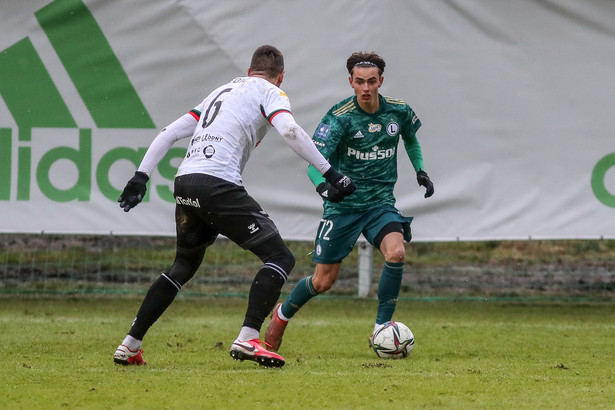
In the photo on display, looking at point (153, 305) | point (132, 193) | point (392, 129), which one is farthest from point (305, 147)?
point (392, 129)

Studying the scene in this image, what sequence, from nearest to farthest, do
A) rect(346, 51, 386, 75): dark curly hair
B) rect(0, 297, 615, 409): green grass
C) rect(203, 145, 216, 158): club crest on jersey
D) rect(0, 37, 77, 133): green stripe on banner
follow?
rect(0, 297, 615, 409): green grass < rect(203, 145, 216, 158): club crest on jersey < rect(346, 51, 386, 75): dark curly hair < rect(0, 37, 77, 133): green stripe on banner

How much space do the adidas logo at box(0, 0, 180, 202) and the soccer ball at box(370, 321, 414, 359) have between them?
3.77 metres

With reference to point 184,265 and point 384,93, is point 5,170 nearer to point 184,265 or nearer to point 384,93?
point 384,93

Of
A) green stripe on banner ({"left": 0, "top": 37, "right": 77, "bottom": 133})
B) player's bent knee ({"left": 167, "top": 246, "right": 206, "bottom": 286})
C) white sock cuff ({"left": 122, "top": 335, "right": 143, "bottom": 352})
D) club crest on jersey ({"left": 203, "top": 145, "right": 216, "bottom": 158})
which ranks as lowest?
white sock cuff ({"left": 122, "top": 335, "right": 143, "bottom": 352})

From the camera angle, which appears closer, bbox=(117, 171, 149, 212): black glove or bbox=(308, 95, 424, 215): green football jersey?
bbox=(117, 171, 149, 212): black glove

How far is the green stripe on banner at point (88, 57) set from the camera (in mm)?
10086

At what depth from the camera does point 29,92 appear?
10086 mm

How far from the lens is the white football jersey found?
234 inches

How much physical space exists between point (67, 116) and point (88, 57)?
615 millimetres

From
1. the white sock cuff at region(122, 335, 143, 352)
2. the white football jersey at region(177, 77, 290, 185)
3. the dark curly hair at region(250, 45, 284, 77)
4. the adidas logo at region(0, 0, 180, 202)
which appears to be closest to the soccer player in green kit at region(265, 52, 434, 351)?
the dark curly hair at region(250, 45, 284, 77)

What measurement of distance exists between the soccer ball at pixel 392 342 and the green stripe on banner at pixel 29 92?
14.8 ft

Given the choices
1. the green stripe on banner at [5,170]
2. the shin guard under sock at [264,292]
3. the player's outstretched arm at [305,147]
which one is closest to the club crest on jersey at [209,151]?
the player's outstretched arm at [305,147]

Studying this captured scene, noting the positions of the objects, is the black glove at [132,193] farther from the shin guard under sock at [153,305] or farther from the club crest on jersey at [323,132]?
the club crest on jersey at [323,132]

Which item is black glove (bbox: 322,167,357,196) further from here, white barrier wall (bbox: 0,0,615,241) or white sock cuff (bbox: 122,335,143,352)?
white barrier wall (bbox: 0,0,615,241)
